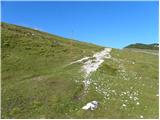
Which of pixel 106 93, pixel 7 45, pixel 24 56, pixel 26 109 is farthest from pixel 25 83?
pixel 7 45

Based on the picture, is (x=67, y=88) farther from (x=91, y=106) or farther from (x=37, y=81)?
(x=91, y=106)

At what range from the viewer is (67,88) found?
33.7m

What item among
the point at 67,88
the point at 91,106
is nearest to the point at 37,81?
the point at 67,88

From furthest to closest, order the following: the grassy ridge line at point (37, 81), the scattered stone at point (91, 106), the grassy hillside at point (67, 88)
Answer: the grassy ridge line at point (37, 81)
the scattered stone at point (91, 106)
the grassy hillside at point (67, 88)

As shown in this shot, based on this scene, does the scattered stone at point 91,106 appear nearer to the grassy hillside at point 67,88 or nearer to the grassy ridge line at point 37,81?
the grassy hillside at point 67,88

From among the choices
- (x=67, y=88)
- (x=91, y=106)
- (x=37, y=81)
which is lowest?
(x=91, y=106)

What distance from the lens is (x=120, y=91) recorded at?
33.5 metres

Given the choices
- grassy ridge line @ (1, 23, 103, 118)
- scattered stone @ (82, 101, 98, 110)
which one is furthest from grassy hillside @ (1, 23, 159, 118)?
scattered stone @ (82, 101, 98, 110)

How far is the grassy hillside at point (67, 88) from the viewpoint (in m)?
28.9

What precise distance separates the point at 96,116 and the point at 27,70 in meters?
17.6

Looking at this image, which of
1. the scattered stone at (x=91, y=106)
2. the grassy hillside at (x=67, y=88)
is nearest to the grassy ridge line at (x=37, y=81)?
the grassy hillside at (x=67, y=88)

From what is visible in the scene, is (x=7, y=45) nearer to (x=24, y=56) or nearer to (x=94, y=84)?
(x=24, y=56)

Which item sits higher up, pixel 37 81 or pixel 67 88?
pixel 37 81

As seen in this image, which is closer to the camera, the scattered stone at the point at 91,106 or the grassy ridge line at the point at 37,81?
the scattered stone at the point at 91,106
